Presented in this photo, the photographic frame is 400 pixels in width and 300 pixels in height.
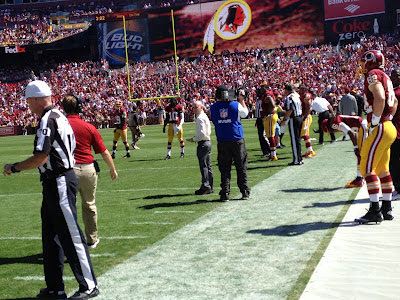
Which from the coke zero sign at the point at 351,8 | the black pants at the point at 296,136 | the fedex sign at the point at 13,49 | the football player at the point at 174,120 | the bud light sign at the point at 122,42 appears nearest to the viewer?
the black pants at the point at 296,136

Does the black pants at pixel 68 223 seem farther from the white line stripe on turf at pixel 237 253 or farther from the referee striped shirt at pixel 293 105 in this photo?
the referee striped shirt at pixel 293 105

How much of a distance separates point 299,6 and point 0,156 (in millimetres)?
35151

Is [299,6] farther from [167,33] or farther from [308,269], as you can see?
[308,269]

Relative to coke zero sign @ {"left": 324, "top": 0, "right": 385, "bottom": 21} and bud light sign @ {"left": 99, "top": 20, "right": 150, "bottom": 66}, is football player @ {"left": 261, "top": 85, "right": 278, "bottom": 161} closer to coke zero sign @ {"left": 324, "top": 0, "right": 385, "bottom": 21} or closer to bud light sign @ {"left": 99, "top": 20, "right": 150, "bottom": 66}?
coke zero sign @ {"left": 324, "top": 0, "right": 385, "bottom": 21}

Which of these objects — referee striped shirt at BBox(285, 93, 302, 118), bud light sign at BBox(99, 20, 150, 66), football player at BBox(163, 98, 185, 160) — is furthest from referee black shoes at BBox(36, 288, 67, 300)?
bud light sign at BBox(99, 20, 150, 66)

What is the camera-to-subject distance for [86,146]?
6.20m

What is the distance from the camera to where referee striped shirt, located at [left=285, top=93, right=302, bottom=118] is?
13.1 m

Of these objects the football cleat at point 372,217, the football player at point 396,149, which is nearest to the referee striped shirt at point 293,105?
the football player at point 396,149

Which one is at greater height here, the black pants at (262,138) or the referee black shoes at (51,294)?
the black pants at (262,138)

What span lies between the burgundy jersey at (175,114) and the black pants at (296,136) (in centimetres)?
451

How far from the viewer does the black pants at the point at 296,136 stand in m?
13.0

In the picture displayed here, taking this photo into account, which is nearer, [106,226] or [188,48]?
[106,226]

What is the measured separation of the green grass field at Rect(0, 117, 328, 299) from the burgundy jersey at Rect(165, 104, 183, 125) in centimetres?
122

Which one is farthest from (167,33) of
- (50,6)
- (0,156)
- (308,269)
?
(308,269)
